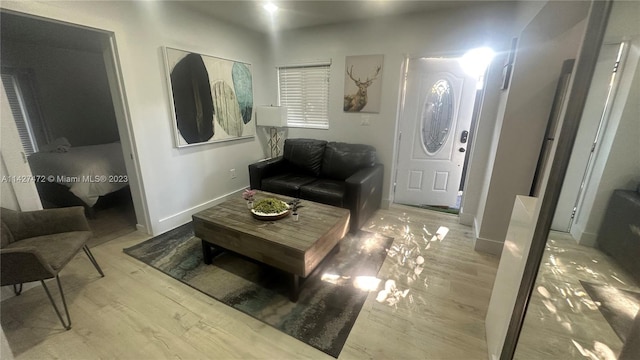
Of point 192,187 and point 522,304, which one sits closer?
point 522,304

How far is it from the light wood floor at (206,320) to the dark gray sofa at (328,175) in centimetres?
76

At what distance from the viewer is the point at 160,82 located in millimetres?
2566

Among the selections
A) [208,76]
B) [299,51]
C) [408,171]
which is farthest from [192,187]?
[408,171]

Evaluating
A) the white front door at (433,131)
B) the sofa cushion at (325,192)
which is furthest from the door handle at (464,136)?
the sofa cushion at (325,192)

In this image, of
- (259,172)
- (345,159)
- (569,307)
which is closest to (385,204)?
(345,159)

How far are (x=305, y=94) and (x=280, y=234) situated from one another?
2.62 m

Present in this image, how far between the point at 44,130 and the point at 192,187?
3411mm

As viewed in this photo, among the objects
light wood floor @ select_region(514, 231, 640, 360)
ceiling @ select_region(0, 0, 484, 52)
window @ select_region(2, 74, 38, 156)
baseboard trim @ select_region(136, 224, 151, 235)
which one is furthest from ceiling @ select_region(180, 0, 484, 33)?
window @ select_region(2, 74, 38, 156)

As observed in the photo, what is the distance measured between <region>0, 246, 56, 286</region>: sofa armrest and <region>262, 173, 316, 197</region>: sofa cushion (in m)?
1.96

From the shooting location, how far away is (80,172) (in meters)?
2.78

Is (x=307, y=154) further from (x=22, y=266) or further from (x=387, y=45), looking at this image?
(x=22, y=266)

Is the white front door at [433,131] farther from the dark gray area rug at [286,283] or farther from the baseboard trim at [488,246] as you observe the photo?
the dark gray area rug at [286,283]

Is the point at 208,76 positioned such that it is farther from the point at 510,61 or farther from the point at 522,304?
the point at 522,304

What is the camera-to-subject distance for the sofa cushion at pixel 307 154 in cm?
338
